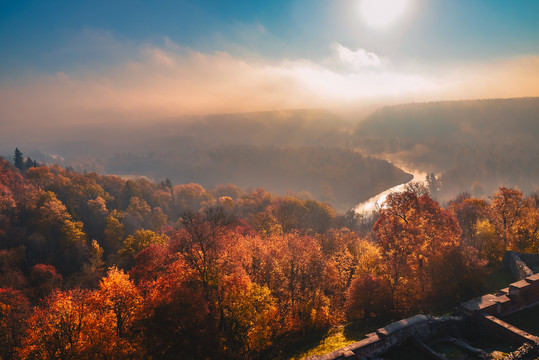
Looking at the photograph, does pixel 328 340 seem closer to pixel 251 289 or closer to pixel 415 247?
pixel 251 289

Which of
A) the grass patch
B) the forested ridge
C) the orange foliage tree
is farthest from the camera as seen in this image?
the orange foliage tree

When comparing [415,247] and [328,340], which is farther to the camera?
[415,247]

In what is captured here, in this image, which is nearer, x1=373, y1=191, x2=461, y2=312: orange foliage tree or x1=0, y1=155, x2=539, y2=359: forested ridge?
x1=0, y1=155, x2=539, y2=359: forested ridge

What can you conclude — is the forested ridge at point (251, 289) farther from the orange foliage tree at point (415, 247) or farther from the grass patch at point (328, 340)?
the grass patch at point (328, 340)

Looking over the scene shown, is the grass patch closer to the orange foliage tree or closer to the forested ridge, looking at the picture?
the forested ridge

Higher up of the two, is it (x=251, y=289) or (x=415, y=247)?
(x=415, y=247)

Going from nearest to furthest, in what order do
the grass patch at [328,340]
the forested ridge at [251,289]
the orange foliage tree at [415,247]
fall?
the grass patch at [328,340] < the forested ridge at [251,289] < the orange foliage tree at [415,247]

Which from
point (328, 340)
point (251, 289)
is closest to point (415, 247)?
point (328, 340)

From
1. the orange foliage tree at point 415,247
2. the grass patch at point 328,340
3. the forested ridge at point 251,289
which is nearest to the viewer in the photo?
the grass patch at point 328,340

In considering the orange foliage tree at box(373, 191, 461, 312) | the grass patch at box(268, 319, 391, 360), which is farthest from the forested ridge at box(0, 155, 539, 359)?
the grass patch at box(268, 319, 391, 360)

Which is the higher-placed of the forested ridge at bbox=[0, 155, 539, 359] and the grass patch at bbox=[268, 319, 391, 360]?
the forested ridge at bbox=[0, 155, 539, 359]

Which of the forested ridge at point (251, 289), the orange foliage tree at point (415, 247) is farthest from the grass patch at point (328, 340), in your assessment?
the orange foliage tree at point (415, 247)

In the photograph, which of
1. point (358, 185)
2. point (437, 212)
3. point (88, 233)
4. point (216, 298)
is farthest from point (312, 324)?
point (358, 185)

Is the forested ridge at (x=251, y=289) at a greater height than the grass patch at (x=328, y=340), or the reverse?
the forested ridge at (x=251, y=289)
